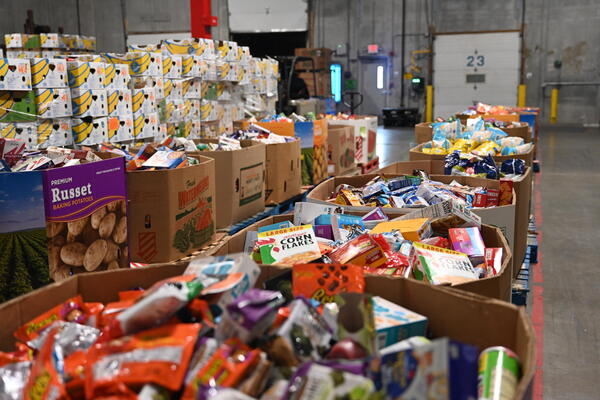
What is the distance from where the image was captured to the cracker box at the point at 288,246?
2.02m

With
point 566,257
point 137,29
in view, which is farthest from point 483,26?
point 566,257

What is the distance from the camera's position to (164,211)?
3.10m

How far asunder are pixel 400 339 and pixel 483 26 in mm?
17527

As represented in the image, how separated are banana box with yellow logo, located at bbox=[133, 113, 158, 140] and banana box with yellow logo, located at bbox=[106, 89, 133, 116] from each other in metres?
0.15

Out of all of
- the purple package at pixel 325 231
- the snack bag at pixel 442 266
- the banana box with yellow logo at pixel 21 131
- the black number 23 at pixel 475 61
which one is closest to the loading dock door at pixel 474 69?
the black number 23 at pixel 475 61

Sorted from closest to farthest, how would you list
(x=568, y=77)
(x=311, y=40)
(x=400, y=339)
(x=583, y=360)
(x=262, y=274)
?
(x=400, y=339) → (x=262, y=274) → (x=583, y=360) → (x=568, y=77) → (x=311, y=40)

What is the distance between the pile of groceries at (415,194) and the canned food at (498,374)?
1.67 meters

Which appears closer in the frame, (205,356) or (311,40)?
(205,356)

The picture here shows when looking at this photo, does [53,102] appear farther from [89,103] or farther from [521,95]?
[521,95]

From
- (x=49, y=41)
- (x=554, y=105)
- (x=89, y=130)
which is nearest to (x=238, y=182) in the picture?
(x=89, y=130)

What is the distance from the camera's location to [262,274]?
5.38ft

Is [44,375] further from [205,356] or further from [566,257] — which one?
[566,257]

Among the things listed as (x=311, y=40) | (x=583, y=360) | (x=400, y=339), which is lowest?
(x=583, y=360)

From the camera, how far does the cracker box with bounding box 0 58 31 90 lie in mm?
4266
